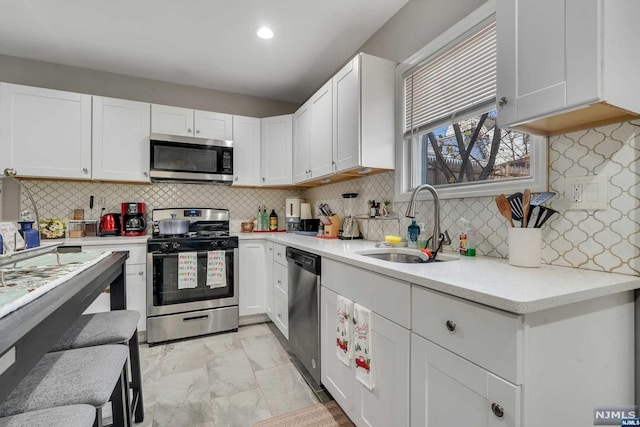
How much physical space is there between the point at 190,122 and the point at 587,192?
10.5 ft

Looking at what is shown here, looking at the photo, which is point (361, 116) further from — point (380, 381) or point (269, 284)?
point (269, 284)

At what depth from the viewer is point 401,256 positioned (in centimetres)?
188

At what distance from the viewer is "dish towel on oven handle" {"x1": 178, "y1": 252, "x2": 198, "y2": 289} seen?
2648 mm

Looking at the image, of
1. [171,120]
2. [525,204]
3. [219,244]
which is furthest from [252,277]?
[525,204]

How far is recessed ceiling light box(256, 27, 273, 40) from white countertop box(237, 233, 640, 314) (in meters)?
2.03

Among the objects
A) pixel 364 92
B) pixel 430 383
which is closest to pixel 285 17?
pixel 364 92

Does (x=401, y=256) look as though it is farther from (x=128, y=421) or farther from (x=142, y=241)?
(x=142, y=241)

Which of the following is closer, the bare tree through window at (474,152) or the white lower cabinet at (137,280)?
the bare tree through window at (474,152)

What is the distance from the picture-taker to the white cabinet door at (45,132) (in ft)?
8.10

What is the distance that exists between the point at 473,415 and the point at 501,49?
1.29 metres

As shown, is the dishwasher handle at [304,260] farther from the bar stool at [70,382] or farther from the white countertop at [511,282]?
the bar stool at [70,382]

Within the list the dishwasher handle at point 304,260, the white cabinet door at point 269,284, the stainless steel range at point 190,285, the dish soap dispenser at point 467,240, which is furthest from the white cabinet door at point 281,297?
the dish soap dispenser at point 467,240

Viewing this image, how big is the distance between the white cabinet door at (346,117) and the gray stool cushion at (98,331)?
5.36 ft

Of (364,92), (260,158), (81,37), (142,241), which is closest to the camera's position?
(364,92)
